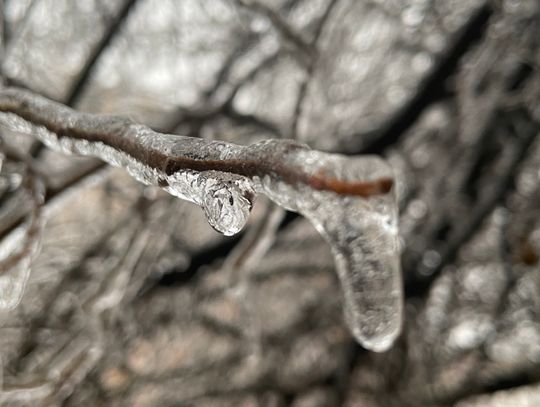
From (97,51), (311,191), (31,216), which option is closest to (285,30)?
(97,51)

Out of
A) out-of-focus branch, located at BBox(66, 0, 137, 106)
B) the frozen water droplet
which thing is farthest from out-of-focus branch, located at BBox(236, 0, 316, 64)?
the frozen water droplet

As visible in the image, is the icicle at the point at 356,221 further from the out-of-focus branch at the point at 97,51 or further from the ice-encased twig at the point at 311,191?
the out-of-focus branch at the point at 97,51

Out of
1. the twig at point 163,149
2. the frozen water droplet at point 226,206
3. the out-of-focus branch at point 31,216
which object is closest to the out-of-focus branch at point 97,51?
the out-of-focus branch at point 31,216

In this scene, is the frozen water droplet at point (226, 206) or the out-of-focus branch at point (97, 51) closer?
the frozen water droplet at point (226, 206)

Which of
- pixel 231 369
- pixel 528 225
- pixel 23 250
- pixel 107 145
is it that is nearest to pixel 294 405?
pixel 231 369

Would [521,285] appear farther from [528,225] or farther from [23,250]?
[23,250]

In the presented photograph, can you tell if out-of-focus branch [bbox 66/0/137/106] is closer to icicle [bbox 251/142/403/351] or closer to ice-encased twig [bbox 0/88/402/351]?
ice-encased twig [bbox 0/88/402/351]

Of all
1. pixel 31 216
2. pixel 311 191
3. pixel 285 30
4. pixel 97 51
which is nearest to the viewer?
pixel 311 191

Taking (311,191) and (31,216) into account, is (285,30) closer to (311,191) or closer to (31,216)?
(31,216)
